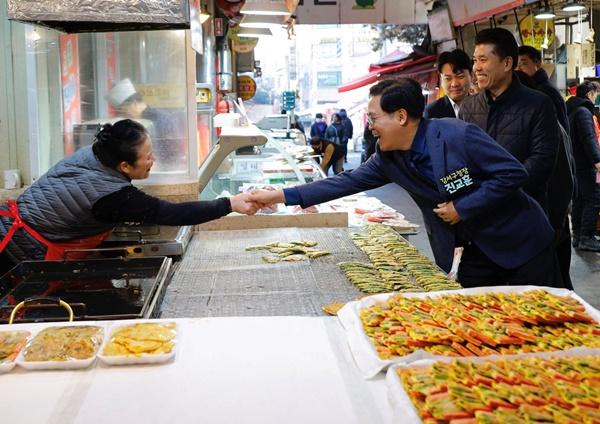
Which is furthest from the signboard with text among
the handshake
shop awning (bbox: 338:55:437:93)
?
the handshake

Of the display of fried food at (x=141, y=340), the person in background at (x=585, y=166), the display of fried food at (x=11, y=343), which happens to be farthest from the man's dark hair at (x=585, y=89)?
the display of fried food at (x=11, y=343)

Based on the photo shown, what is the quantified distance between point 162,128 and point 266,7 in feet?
14.3

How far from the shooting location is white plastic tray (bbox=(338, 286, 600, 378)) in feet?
6.49

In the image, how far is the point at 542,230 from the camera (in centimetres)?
334

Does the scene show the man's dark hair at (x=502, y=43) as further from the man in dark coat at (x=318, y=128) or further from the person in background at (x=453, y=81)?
the man in dark coat at (x=318, y=128)

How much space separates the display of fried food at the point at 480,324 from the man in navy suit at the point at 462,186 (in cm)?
70

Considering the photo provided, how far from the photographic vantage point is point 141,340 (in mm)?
2133

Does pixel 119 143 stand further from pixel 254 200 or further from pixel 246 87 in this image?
pixel 246 87

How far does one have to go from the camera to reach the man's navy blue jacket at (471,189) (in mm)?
3111

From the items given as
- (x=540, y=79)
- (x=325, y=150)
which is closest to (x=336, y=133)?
(x=325, y=150)

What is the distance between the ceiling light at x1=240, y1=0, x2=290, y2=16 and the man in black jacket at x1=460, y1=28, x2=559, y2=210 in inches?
185

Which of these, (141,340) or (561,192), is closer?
(141,340)

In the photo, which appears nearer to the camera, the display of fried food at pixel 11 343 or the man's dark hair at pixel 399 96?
the display of fried food at pixel 11 343

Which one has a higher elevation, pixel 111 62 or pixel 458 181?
pixel 111 62
